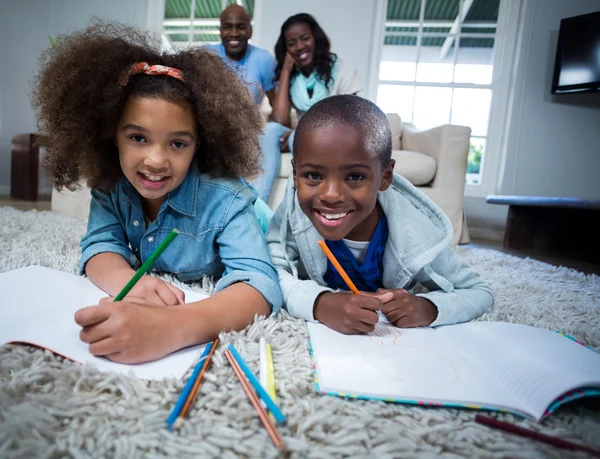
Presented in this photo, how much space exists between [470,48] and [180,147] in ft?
9.20

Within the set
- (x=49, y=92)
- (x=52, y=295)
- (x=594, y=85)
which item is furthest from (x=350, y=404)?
(x=594, y=85)

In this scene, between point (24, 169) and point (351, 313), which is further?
point (24, 169)

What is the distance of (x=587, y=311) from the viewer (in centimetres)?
88

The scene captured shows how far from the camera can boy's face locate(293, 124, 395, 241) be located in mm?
614

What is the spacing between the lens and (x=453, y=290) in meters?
0.74

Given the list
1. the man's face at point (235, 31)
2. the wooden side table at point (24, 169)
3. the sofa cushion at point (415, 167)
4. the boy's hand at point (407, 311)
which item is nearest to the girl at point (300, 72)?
the man's face at point (235, 31)

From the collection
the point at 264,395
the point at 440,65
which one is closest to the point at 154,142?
the point at 264,395

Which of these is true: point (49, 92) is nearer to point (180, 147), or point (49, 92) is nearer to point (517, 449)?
point (180, 147)

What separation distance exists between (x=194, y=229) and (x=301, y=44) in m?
1.29

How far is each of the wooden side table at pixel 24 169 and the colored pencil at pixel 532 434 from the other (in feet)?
9.62

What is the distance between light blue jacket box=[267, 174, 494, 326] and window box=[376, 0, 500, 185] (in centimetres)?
236

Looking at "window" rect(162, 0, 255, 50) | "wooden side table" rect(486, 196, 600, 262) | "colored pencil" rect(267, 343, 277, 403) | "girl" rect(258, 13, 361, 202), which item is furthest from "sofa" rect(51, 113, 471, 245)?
"window" rect(162, 0, 255, 50)

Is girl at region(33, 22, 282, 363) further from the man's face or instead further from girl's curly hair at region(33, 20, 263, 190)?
the man's face

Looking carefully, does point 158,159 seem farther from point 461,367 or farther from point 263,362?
point 461,367
